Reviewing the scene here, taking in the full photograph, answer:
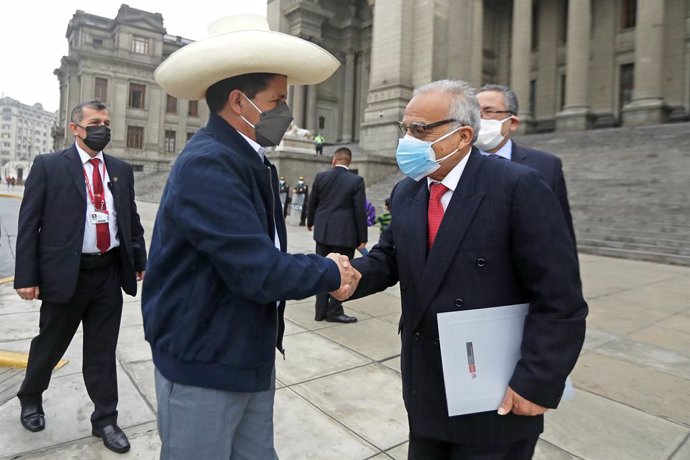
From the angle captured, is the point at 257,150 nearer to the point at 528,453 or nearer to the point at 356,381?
the point at 528,453

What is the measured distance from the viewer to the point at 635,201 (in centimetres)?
1374

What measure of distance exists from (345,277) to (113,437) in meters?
2.04

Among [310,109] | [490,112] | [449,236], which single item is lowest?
[449,236]

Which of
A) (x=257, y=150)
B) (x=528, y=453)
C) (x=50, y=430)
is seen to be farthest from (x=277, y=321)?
(x=50, y=430)

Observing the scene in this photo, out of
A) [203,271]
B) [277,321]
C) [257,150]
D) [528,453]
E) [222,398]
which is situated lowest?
[528,453]

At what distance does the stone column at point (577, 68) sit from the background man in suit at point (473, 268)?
26174 mm

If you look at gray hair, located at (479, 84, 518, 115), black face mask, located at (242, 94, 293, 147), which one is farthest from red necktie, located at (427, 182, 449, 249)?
gray hair, located at (479, 84, 518, 115)

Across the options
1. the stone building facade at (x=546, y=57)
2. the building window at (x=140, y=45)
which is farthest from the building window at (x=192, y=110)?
the stone building facade at (x=546, y=57)

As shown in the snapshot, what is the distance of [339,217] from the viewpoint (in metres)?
5.96

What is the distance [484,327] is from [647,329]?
16.5ft

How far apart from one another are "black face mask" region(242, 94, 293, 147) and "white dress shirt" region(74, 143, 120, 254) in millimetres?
1766

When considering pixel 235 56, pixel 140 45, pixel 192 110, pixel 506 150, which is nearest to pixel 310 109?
pixel 192 110

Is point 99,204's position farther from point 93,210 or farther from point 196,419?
point 196,419

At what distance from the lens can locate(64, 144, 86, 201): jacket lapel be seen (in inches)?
119
